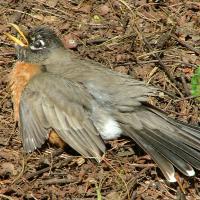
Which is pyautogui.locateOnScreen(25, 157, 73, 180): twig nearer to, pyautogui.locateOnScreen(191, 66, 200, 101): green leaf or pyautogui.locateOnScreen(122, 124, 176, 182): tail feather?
pyautogui.locateOnScreen(122, 124, 176, 182): tail feather

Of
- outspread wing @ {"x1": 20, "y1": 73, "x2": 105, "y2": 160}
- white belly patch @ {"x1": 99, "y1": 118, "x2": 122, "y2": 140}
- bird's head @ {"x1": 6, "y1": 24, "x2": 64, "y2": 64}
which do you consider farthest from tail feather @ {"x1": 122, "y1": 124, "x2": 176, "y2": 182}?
bird's head @ {"x1": 6, "y1": 24, "x2": 64, "y2": 64}

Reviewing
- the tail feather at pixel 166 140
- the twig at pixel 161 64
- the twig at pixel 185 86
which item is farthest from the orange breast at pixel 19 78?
the twig at pixel 185 86

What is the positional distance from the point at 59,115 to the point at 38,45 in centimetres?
117

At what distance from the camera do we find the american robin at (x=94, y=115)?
5820 millimetres

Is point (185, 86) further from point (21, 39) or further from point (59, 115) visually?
point (21, 39)

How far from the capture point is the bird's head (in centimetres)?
684

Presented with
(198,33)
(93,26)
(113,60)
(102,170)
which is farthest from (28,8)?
(102,170)

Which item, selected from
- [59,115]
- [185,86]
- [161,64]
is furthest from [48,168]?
[161,64]

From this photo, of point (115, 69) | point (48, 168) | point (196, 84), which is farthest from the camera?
point (115, 69)

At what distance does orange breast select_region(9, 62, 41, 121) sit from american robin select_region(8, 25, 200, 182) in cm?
2

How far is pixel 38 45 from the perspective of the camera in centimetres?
689

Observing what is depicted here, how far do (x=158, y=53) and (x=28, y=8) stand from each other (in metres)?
1.66

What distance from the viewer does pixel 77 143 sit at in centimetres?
588

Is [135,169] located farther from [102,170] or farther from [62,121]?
[62,121]
